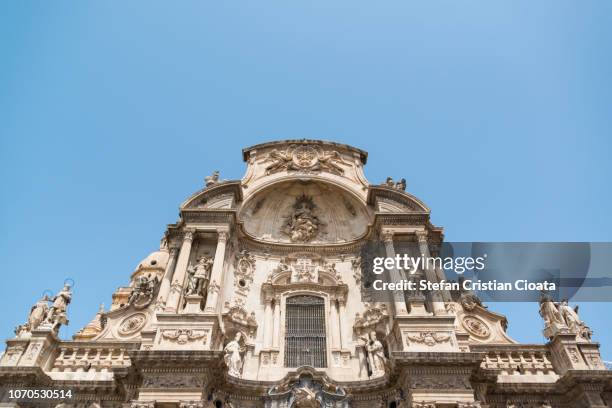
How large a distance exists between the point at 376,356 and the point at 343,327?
195 centimetres

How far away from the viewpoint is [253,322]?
60.1 feet

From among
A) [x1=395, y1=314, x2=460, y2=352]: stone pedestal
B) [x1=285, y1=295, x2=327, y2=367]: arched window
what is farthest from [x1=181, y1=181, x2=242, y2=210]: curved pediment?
[x1=395, y1=314, x2=460, y2=352]: stone pedestal

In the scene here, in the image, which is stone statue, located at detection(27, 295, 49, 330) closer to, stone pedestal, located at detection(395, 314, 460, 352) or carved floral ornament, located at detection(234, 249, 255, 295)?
carved floral ornament, located at detection(234, 249, 255, 295)

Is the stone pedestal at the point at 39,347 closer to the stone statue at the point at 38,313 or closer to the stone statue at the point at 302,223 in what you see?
the stone statue at the point at 38,313

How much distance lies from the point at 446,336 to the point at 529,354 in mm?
3191

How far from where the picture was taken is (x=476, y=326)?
17.8 m

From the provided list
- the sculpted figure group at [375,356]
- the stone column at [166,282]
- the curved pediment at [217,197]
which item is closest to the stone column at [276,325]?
the sculpted figure group at [375,356]

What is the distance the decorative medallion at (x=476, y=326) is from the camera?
1758 cm

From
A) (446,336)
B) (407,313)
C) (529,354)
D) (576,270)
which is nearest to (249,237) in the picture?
(407,313)

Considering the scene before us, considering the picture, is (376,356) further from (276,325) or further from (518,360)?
(518,360)

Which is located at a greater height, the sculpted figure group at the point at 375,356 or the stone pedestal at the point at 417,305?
the stone pedestal at the point at 417,305

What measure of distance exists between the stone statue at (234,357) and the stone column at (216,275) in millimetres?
1396

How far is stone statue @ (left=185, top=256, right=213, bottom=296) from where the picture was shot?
17.5 m

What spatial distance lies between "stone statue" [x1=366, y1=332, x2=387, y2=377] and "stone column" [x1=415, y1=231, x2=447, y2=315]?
2.32 meters
